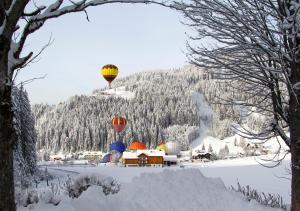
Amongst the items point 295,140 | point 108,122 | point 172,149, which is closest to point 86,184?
point 295,140

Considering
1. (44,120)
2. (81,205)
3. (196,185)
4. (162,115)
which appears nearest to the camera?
(81,205)

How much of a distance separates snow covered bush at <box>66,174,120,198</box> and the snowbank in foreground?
113 cm

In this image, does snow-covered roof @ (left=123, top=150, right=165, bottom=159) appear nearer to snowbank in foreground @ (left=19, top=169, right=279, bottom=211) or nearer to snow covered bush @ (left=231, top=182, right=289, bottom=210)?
snow covered bush @ (left=231, top=182, right=289, bottom=210)

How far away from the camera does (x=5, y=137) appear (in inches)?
193

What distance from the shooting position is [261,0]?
671 cm

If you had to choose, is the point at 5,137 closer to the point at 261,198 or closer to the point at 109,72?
the point at 261,198

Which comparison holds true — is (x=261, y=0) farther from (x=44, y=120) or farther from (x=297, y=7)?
(x=44, y=120)

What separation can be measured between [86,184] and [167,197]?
248 centimetres

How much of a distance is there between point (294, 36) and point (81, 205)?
5.01 m

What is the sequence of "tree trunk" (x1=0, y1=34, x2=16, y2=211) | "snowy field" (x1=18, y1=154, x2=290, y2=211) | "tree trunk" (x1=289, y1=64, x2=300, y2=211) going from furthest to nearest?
1. "snowy field" (x1=18, y1=154, x2=290, y2=211)
2. "tree trunk" (x1=289, y1=64, x2=300, y2=211)
3. "tree trunk" (x1=0, y1=34, x2=16, y2=211)

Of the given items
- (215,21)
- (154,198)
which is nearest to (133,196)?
(154,198)

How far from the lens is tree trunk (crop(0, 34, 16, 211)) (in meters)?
4.88

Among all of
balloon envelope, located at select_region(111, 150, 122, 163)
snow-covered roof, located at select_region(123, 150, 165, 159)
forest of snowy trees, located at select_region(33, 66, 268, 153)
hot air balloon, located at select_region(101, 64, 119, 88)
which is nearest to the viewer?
hot air balloon, located at select_region(101, 64, 119, 88)

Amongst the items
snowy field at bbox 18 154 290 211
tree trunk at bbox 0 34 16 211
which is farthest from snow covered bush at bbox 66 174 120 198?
tree trunk at bbox 0 34 16 211
